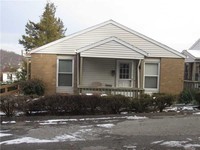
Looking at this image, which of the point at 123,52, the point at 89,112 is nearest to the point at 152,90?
the point at 123,52

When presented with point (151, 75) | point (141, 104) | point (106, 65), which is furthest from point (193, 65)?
point (141, 104)

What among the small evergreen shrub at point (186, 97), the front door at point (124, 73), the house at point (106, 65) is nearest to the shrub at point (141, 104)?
the small evergreen shrub at point (186, 97)

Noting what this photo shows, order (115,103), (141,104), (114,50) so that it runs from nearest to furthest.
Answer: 1. (115,103)
2. (141,104)
3. (114,50)

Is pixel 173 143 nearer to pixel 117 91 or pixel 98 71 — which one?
pixel 117 91

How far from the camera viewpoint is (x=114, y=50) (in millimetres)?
19344

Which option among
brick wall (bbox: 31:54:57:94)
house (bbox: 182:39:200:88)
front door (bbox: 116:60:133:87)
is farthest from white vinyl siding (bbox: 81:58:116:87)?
house (bbox: 182:39:200:88)

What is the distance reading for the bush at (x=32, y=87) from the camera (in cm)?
1933

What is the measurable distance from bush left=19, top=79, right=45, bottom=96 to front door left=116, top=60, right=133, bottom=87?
188 inches

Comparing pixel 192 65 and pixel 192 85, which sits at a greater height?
pixel 192 65

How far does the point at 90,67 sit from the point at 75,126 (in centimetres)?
1123

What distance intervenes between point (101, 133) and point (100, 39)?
12724mm

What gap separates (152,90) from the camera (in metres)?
21.4

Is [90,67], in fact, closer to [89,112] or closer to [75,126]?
[89,112]

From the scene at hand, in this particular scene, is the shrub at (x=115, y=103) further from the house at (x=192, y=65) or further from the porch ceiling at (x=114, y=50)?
the house at (x=192, y=65)
